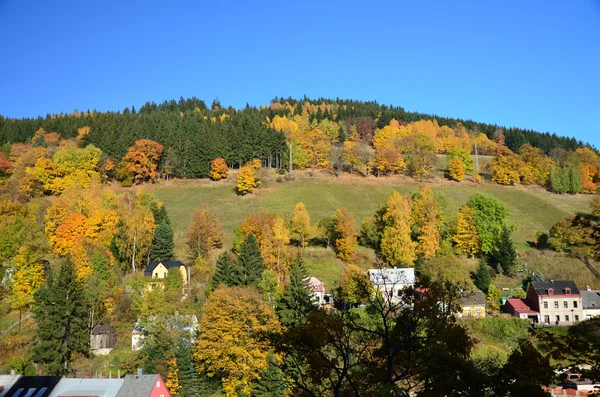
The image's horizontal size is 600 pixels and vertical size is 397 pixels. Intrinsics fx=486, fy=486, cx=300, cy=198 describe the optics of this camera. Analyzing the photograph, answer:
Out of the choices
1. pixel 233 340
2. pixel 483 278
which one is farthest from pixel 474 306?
A: pixel 233 340

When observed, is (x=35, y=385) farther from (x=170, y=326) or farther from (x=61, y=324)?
(x=170, y=326)

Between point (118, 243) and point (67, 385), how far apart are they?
Result: 862 inches

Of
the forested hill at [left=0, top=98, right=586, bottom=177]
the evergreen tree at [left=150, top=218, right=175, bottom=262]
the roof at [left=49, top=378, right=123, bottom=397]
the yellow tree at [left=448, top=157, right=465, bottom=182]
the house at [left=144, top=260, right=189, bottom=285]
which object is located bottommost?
the roof at [left=49, top=378, right=123, bottom=397]

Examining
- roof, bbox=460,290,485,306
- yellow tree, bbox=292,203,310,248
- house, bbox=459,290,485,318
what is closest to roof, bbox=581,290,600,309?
roof, bbox=460,290,485,306

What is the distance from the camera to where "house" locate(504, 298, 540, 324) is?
46500mm

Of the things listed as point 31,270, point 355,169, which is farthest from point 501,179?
point 31,270

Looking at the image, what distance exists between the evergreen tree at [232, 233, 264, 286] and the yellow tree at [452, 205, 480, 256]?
1041 inches

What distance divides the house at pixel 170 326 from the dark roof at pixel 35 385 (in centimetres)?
713

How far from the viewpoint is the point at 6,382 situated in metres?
33.1

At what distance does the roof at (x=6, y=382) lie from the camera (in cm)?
3216

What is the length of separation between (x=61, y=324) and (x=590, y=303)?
48465 millimetres

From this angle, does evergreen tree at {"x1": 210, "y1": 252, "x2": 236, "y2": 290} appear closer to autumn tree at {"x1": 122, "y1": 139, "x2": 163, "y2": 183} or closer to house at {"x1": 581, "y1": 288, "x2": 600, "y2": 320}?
house at {"x1": 581, "y1": 288, "x2": 600, "y2": 320}

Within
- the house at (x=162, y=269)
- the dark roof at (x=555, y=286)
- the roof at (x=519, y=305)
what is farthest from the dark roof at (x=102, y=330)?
the dark roof at (x=555, y=286)

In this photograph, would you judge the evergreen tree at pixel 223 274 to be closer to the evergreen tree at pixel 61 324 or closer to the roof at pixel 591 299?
the evergreen tree at pixel 61 324
